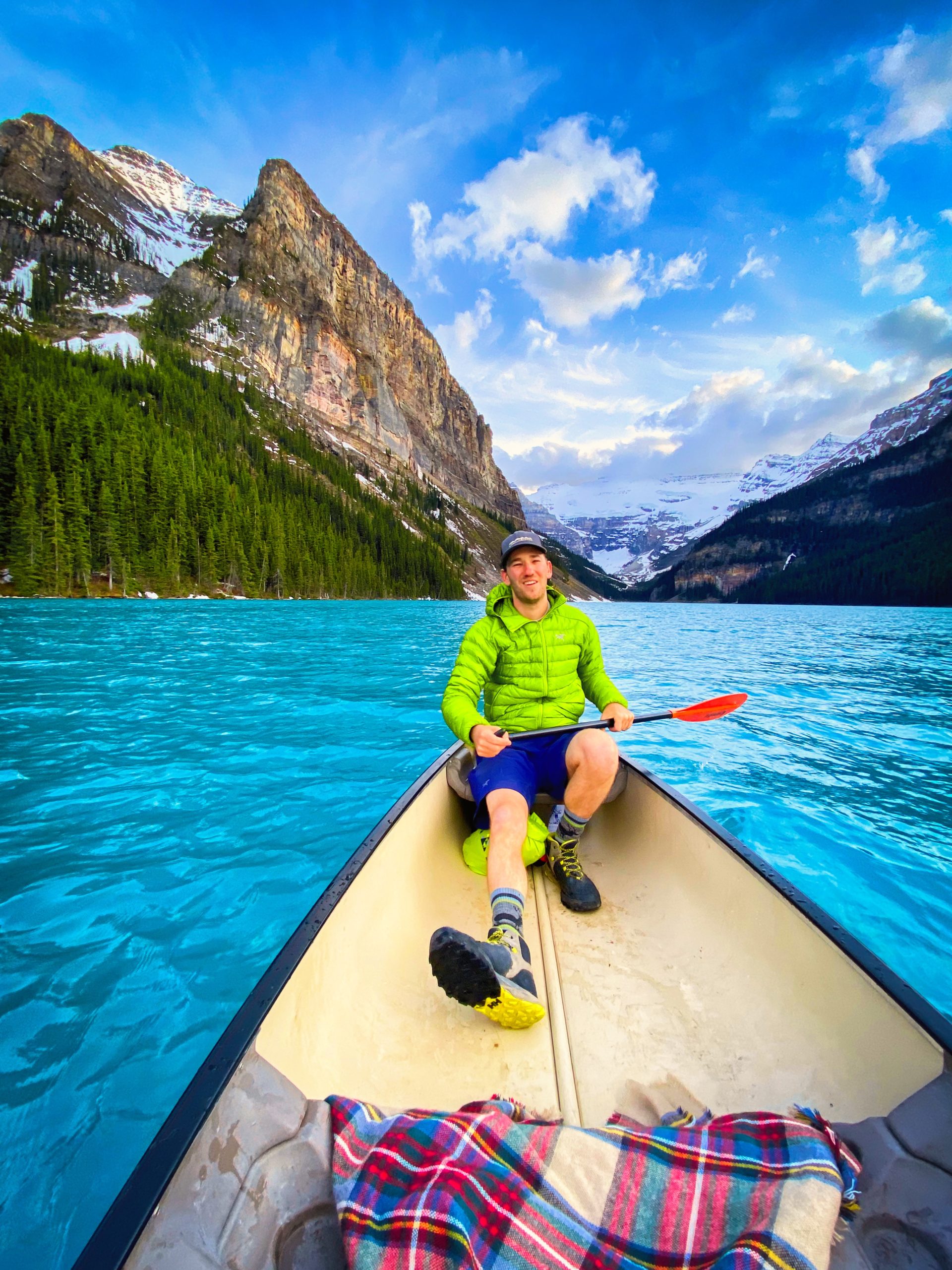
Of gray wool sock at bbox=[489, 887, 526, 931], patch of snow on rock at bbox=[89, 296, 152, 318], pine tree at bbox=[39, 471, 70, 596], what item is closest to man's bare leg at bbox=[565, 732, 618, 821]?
gray wool sock at bbox=[489, 887, 526, 931]

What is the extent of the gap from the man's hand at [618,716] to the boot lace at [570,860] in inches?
33.0

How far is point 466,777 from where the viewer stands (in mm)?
4523

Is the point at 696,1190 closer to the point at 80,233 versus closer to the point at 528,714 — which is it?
the point at 528,714

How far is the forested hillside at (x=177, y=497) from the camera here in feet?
136

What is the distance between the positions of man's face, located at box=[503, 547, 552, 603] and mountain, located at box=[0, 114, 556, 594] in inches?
3928

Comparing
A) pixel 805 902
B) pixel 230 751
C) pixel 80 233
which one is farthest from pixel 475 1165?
pixel 80 233

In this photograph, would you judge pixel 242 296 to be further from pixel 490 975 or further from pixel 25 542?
pixel 490 975

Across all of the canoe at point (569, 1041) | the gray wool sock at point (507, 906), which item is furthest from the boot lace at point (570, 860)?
the gray wool sock at point (507, 906)

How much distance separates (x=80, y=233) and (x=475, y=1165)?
165767mm

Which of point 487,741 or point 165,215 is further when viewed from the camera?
point 165,215

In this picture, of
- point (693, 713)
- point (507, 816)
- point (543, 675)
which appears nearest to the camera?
point (507, 816)

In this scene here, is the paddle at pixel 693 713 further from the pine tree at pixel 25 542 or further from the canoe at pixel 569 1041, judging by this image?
the pine tree at pixel 25 542

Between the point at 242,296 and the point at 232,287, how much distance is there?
4.25 m

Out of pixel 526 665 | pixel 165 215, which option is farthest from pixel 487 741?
pixel 165 215
